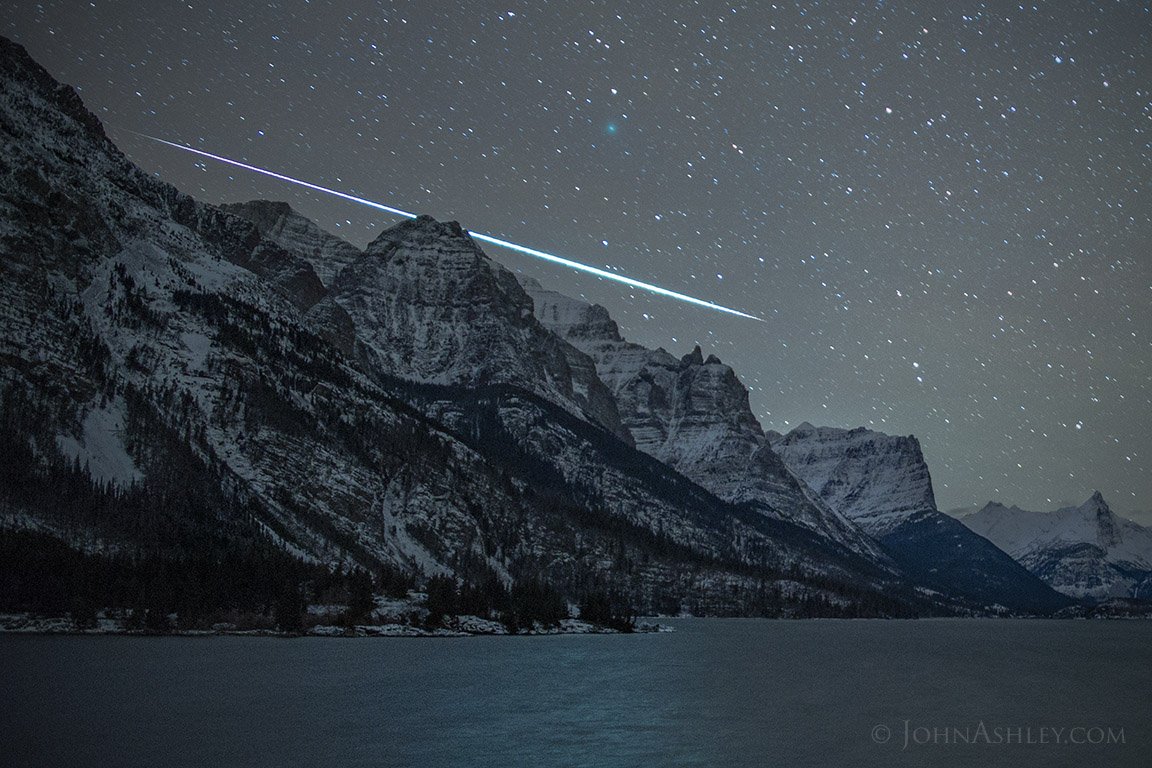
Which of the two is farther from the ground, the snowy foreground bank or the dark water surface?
the dark water surface

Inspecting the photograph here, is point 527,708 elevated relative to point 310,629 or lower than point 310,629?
elevated

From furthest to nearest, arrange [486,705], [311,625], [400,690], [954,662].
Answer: [311,625]
[954,662]
[400,690]
[486,705]

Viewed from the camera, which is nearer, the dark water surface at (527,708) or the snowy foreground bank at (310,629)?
the dark water surface at (527,708)

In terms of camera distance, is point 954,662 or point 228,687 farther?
point 954,662

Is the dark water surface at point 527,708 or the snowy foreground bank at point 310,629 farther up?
the dark water surface at point 527,708

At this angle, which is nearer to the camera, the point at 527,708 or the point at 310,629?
the point at 527,708

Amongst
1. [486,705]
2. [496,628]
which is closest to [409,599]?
[496,628]

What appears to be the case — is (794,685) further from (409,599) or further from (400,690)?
(409,599)

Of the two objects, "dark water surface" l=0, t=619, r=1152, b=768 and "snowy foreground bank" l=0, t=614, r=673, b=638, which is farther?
"snowy foreground bank" l=0, t=614, r=673, b=638
